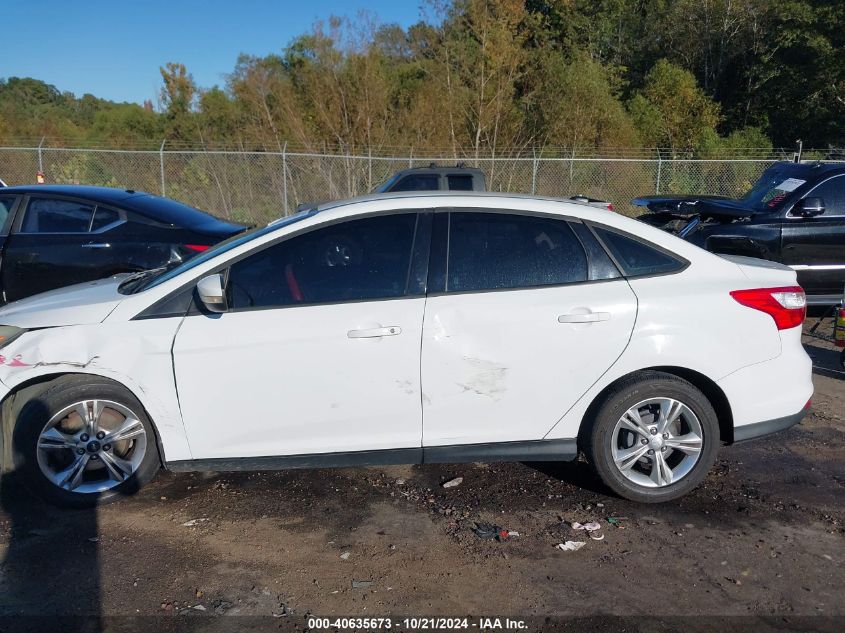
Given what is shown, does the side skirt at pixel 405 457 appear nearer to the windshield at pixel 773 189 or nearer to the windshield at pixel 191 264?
the windshield at pixel 191 264

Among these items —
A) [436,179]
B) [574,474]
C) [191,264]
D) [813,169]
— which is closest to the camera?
[191,264]

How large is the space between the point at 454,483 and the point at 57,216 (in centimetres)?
515

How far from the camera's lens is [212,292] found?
372cm

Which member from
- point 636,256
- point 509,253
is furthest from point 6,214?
point 636,256

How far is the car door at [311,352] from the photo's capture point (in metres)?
3.79

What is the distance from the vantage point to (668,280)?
4027mm

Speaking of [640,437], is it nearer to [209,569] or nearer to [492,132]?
[209,569]

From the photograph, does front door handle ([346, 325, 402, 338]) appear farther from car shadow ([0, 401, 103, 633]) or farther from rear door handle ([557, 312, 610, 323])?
car shadow ([0, 401, 103, 633])

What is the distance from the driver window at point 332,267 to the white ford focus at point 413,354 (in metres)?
0.01

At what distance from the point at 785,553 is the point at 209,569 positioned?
2810mm

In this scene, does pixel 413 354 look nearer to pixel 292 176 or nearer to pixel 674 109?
pixel 292 176

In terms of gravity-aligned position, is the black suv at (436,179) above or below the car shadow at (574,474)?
above

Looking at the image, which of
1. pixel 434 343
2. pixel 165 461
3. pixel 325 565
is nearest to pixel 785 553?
pixel 434 343

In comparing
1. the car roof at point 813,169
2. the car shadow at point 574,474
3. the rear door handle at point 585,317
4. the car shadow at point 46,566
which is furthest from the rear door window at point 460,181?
the car shadow at point 46,566
